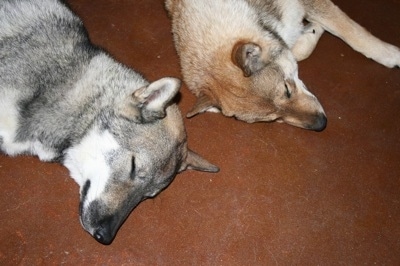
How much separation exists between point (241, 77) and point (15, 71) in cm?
149

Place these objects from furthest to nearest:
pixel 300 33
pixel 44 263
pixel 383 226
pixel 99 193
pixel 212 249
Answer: pixel 300 33
pixel 383 226
pixel 212 249
pixel 44 263
pixel 99 193

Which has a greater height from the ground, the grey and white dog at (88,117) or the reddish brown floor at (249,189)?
the grey and white dog at (88,117)

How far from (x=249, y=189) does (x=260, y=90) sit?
2.90ft

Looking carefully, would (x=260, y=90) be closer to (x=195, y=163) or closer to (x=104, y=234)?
(x=195, y=163)

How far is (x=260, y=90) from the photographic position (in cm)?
302

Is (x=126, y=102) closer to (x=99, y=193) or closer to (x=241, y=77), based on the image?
(x=99, y=193)

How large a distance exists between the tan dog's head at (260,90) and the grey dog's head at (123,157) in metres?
0.58

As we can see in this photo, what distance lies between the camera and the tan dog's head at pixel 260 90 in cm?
299

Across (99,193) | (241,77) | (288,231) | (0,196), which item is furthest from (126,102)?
(288,231)

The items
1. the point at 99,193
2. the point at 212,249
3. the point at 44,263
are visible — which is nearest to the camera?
the point at 99,193

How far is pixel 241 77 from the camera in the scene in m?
3.01

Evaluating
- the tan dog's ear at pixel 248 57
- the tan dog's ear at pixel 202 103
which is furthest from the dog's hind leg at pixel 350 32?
the tan dog's ear at pixel 202 103

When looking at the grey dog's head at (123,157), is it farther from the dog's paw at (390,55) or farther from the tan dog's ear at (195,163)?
the dog's paw at (390,55)

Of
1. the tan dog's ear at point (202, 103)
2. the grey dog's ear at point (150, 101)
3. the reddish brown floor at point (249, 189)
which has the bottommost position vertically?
the reddish brown floor at point (249, 189)
